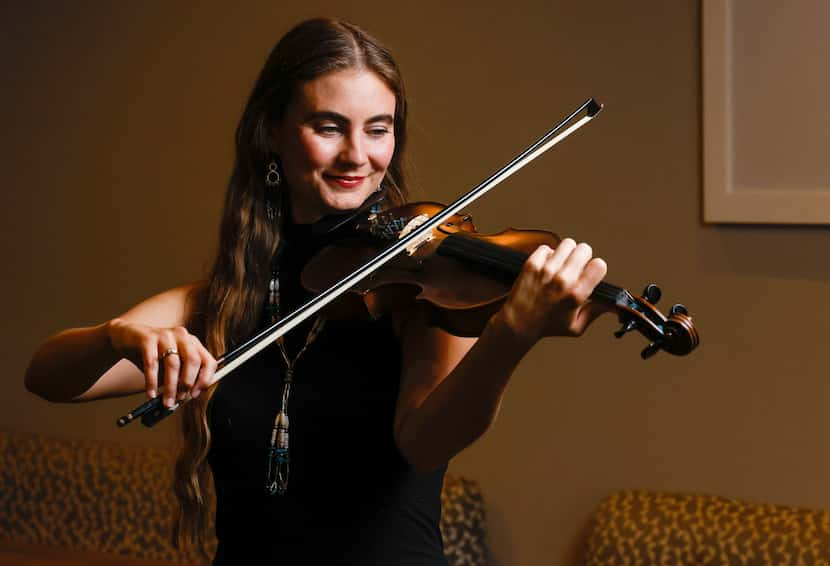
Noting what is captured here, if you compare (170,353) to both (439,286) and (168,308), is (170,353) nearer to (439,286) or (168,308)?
(439,286)

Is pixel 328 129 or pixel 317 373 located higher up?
pixel 328 129

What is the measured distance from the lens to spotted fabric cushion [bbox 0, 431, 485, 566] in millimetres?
3064

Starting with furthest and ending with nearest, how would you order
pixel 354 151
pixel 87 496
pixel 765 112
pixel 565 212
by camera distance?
pixel 87 496
pixel 565 212
pixel 765 112
pixel 354 151

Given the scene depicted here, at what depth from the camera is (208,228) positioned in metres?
3.05

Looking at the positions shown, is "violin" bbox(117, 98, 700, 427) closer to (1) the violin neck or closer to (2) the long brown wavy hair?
(1) the violin neck

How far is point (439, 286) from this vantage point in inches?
55.1

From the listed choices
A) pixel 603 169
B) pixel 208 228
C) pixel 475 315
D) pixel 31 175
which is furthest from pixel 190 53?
pixel 475 315

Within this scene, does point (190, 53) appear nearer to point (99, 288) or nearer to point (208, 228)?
point (208, 228)

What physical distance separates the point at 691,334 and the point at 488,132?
1493 mm

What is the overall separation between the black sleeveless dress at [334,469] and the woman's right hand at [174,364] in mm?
289

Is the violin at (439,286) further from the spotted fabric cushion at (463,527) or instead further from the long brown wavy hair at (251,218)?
the spotted fabric cushion at (463,527)

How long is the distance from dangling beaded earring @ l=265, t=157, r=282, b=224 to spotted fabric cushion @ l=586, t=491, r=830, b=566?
1108 millimetres

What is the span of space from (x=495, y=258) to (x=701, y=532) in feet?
→ 3.91

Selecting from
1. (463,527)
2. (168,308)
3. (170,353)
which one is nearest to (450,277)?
(170,353)
